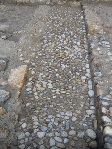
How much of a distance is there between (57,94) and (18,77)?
1.10 metres

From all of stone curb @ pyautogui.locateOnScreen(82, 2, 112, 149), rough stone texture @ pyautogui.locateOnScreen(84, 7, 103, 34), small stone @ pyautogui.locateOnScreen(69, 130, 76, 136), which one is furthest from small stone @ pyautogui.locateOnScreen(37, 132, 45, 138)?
rough stone texture @ pyautogui.locateOnScreen(84, 7, 103, 34)

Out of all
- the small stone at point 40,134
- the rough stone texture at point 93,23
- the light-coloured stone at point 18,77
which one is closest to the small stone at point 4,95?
the light-coloured stone at point 18,77

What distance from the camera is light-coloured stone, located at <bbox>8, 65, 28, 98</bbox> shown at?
11.4ft

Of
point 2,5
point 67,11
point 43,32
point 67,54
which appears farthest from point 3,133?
point 2,5

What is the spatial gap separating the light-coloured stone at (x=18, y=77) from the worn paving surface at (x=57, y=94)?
0.48 ft

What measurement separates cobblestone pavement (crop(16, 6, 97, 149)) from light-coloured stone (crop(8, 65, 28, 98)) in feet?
0.57

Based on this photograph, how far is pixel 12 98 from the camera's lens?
128 inches

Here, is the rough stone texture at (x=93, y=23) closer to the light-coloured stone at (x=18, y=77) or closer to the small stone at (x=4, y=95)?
the light-coloured stone at (x=18, y=77)

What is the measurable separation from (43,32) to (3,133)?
3.87 meters

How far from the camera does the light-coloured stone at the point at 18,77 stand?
11.4 feet

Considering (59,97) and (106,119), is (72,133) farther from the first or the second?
(59,97)

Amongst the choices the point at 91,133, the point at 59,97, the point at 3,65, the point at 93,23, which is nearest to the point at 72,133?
the point at 91,133

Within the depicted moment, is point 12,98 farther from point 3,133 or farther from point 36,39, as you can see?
point 36,39

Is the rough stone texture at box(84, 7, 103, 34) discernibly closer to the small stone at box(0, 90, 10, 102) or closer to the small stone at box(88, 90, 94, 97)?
the small stone at box(88, 90, 94, 97)
